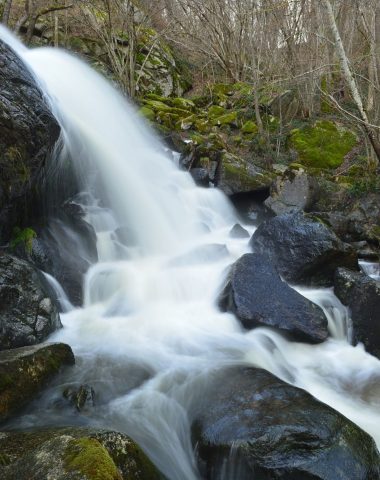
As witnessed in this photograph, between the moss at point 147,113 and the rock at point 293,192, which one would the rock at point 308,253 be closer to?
the rock at point 293,192

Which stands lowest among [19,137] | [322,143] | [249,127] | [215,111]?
[19,137]

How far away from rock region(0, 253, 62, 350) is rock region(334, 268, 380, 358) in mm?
4199

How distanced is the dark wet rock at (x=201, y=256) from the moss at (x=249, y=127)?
8.07m

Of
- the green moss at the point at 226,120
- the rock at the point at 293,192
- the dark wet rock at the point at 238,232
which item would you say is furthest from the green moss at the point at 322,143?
the dark wet rock at the point at 238,232

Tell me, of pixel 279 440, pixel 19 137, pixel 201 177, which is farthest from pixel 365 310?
pixel 201 177

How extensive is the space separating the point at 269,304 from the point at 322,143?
9298 millimetres

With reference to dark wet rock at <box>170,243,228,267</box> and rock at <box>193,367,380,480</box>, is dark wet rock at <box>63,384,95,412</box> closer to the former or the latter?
rock at <box>193,367,380,480</box>

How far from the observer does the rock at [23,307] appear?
477 centimetres

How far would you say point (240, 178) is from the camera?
11.1 metres

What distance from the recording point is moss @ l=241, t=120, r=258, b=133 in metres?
14.9

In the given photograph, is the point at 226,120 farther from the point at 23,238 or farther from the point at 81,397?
the point at 81,397

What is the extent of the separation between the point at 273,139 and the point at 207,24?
8851 millimetres

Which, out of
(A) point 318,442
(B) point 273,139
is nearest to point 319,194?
(B) point 273,139

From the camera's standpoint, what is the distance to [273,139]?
14.0 meters
